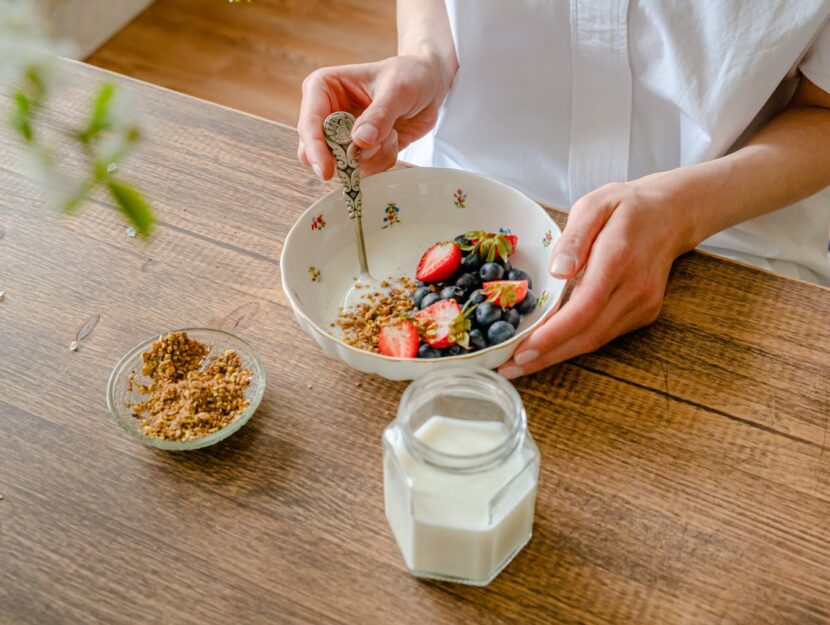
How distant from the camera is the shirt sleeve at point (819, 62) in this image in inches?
38.8

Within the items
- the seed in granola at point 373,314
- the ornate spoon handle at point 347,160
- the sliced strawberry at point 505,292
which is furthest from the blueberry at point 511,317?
the ornate spoon handle at point 347,160

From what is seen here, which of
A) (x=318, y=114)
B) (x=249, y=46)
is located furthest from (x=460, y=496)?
(x=249, y=46)

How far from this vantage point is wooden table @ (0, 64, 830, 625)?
687 millimetres

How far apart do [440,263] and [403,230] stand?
0.12 m

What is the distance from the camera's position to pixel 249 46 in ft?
9.11

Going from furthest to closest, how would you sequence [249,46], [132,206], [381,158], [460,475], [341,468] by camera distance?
1. [249,46]
2. [381,158]
3. [341,468]
4. [460,475]
5. [132,206]

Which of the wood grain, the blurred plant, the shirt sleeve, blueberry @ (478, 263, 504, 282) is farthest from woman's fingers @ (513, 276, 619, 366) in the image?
the wood grain

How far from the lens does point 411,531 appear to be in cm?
66

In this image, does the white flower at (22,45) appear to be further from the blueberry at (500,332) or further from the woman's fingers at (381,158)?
the woman's fingers at (381,158)

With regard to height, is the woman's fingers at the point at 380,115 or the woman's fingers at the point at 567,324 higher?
the woman's fingers at the point at 380,115

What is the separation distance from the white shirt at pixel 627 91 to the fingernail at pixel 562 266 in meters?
0.35

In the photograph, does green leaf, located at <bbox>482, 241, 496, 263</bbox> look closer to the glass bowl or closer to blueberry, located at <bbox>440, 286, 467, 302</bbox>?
blueberry, located at <bbox>440, 286, 467, 302</bbox>

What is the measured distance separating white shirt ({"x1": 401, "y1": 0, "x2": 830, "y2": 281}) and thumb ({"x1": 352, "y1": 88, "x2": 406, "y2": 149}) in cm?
21

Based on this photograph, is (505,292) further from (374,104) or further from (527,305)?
(374,104)
